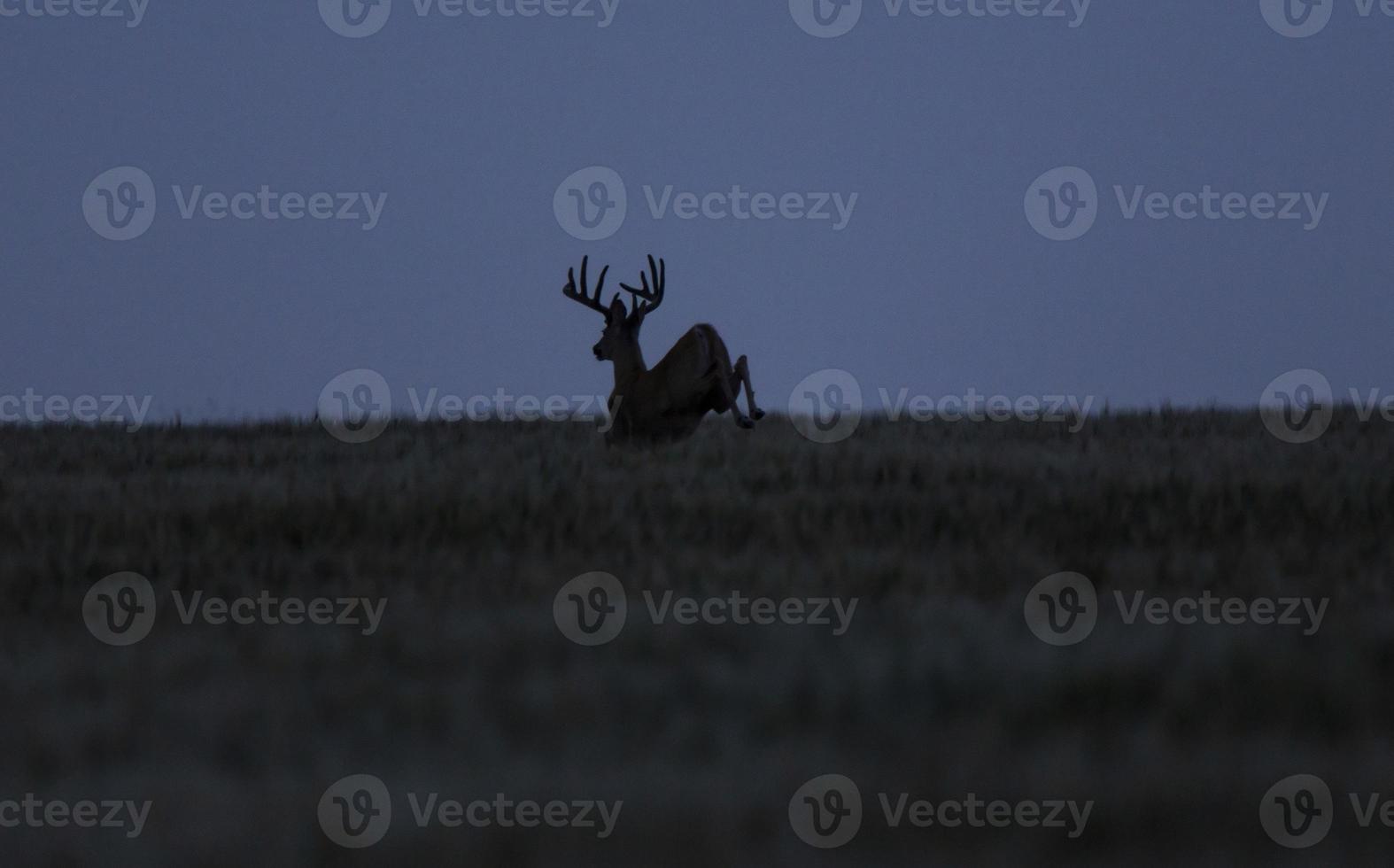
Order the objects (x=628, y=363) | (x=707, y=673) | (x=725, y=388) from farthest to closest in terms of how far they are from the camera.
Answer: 1. (x=628, y=363)
2. (x=725, y=388)
3. (x=707, y=673)

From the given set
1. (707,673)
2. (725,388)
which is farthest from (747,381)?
(707,673)

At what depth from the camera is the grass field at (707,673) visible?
3.24 meters

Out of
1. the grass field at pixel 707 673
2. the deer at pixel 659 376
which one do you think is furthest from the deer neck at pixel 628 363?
the grass field at pixel 707 673

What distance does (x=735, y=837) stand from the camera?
313 cm

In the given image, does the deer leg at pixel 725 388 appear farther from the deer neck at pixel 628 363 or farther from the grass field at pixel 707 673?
the grass field at pixel 707 673

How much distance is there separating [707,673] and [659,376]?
336 inches

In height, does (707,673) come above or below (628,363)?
below

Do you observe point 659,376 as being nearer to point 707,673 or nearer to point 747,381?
point 747,381

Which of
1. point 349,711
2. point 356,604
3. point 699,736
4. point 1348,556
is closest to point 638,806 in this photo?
point 699,736

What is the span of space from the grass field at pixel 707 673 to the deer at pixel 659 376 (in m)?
3.75

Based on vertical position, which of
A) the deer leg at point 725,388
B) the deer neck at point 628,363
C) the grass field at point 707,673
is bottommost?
the grass field at point 707,673

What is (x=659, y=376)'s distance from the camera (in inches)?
508

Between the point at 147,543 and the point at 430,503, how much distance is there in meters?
1.49

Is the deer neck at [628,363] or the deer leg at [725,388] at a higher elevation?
the deer neck at [628,363]
